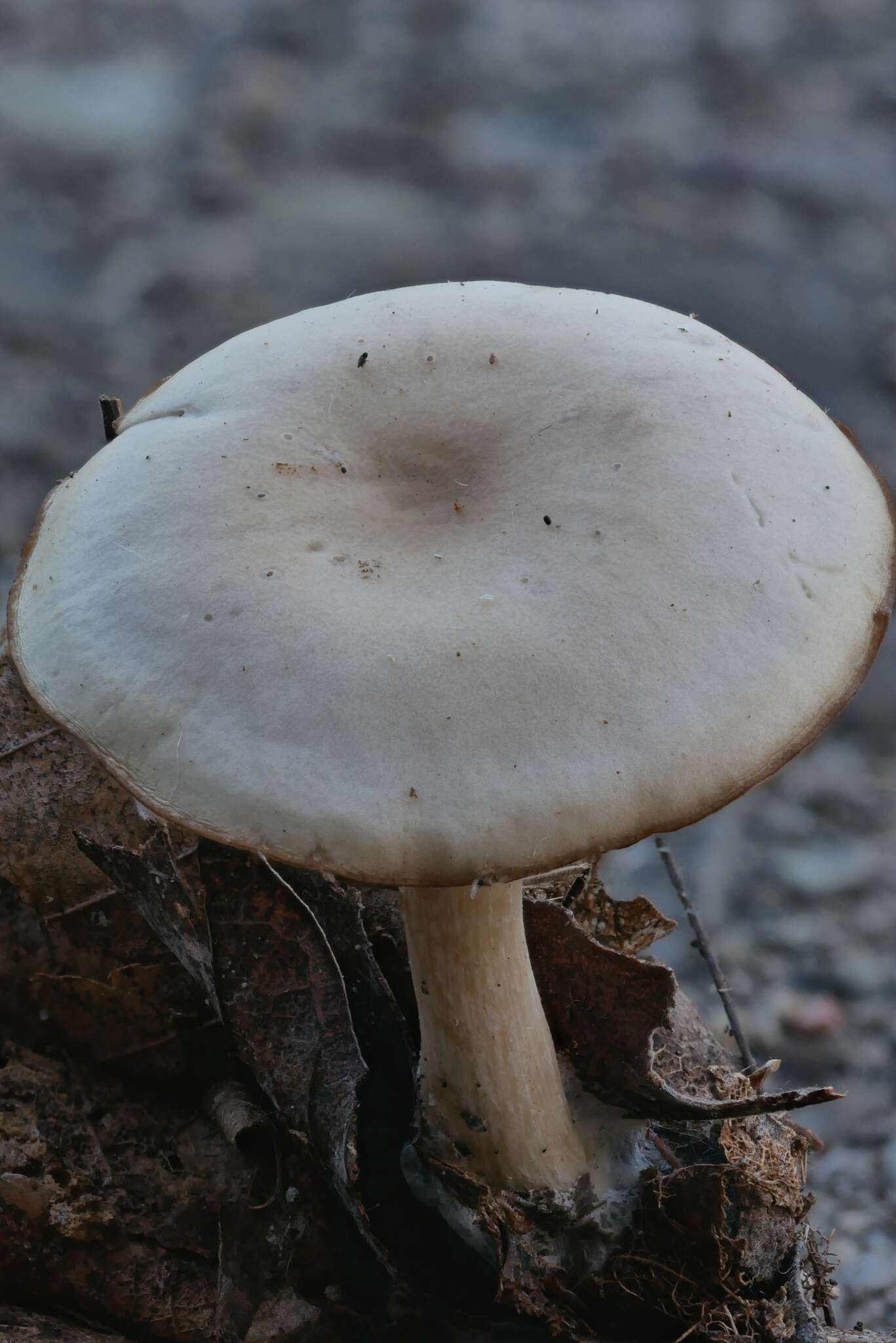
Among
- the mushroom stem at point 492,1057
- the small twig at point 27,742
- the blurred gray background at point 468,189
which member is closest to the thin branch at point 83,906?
the small twig at point 27,742

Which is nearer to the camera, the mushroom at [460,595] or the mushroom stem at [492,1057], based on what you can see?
the mushroom at [460,595]

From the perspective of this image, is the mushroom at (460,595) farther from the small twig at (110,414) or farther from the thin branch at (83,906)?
the thin branch at (83,906)

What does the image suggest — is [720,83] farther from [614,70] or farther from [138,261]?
[138,261]

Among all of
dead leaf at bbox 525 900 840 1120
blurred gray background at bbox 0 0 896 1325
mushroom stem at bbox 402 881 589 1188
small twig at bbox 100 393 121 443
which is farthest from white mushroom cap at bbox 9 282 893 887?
blurred gray background at bbox 0 0 896 1325

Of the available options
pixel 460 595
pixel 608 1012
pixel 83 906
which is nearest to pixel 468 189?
pixel 83 906

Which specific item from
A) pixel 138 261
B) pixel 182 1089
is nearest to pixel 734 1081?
pixel 182 1089

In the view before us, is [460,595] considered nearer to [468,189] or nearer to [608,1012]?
[608,1012]

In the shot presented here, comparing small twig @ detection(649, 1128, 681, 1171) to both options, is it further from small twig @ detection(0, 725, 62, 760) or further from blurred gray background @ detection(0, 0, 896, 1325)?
blurred gray background @ detection(0, 0, 896, 1325)
